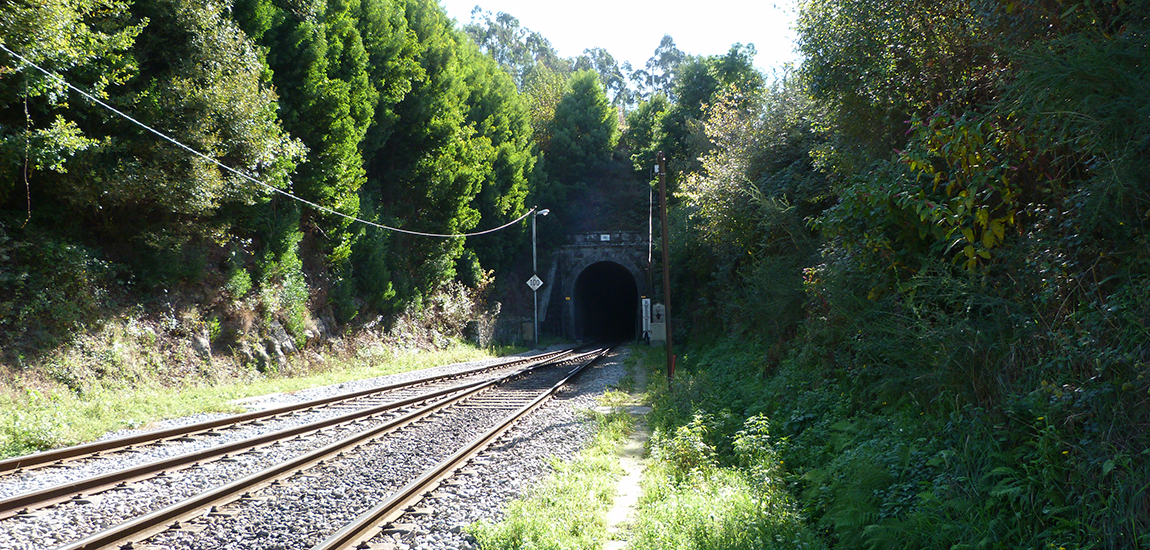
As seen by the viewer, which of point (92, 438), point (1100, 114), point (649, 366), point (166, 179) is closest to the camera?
point (1100, 114)

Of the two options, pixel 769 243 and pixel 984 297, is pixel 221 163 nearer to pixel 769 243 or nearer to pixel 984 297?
pixel 769 243

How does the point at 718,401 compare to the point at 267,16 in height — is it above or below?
below

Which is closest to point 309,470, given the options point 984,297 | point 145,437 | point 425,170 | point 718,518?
point 145,437

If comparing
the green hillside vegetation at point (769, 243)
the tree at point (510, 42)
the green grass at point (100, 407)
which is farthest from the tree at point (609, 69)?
the green grass at point (100, 407)

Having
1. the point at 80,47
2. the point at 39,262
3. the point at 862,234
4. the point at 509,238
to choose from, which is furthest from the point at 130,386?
the point at 509,238

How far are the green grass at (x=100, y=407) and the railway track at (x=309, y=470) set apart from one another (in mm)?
939

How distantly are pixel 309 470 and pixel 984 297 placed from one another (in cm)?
654

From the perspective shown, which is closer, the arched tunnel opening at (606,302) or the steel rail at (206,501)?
the steel rail at (206,501)

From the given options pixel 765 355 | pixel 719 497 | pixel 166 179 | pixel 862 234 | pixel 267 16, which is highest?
pixel 267 16

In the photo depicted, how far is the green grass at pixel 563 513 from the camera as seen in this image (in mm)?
4805

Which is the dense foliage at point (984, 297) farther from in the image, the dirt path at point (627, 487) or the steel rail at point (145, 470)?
the steel rail at point (145, 470)

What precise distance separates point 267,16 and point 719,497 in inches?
648

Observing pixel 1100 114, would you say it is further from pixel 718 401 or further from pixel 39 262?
pixel 39 262

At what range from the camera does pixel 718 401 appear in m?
10.3
